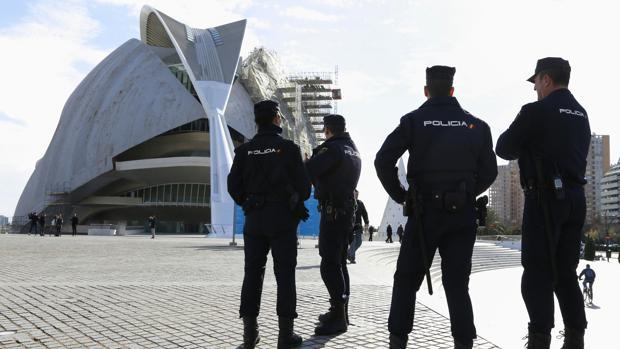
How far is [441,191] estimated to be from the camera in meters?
3.29

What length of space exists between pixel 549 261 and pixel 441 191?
825 mm

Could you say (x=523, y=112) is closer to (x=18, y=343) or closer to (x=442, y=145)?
(x=442, y=145)

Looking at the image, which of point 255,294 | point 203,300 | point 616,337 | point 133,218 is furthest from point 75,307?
point 133,218

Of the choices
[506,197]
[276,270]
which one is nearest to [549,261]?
[276,270]

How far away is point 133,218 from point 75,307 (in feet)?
160

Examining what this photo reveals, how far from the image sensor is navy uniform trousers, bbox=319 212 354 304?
4.56 meters

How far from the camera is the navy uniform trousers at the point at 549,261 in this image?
3.33 meters

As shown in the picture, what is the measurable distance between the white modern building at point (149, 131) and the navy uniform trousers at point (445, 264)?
37.6 metres

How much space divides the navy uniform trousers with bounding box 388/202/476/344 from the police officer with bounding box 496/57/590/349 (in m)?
0.41

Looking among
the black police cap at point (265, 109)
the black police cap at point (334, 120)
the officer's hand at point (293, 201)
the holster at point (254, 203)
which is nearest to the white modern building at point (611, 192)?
the black police cap at point (334, 120)

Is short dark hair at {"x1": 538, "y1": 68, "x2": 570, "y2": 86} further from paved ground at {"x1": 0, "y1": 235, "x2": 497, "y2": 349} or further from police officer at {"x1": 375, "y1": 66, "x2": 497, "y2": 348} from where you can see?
paved ground at {"x1": 0, "y1": 235, "x2": 497, "y2": 349}

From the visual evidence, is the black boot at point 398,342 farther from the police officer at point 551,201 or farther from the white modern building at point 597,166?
the white modern building at point 597,166

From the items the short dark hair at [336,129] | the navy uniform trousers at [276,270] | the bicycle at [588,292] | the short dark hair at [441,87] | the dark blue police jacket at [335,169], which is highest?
the short dark hair at [441,87]

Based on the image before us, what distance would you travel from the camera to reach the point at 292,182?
406cm
